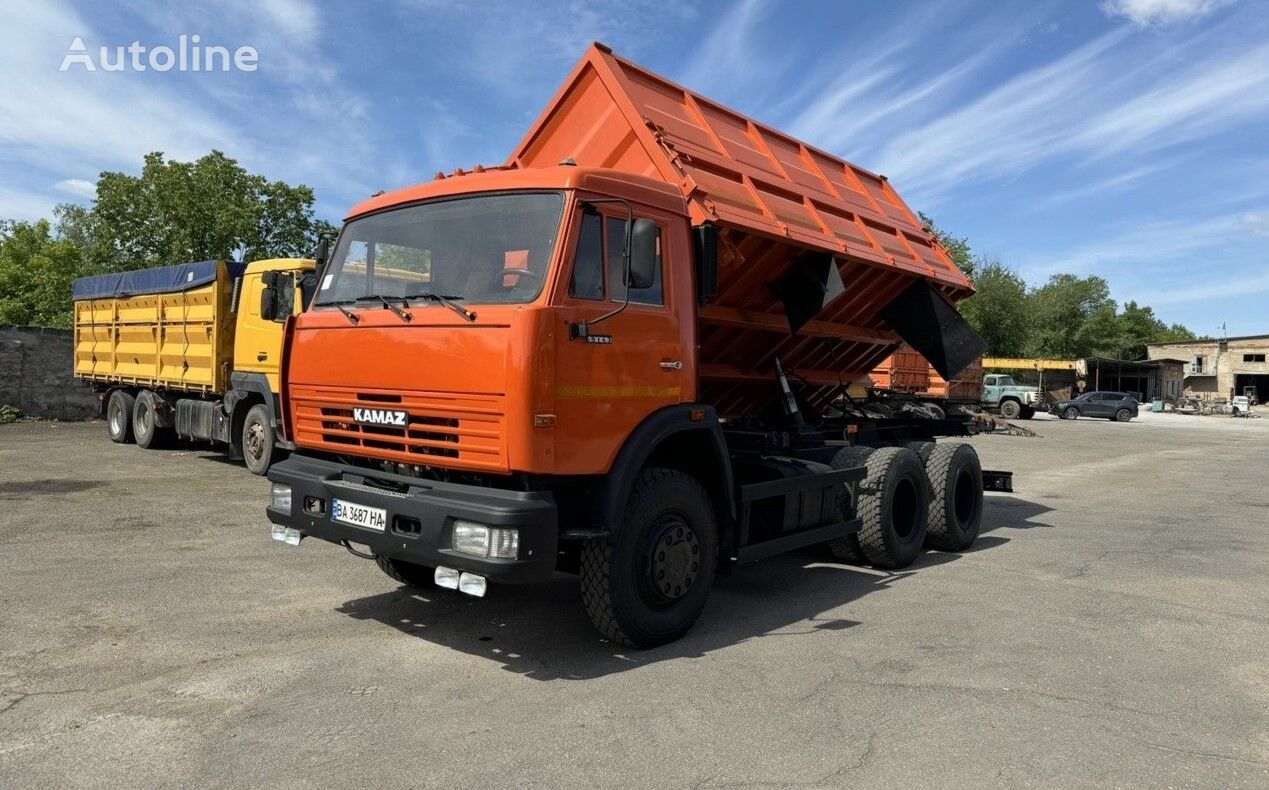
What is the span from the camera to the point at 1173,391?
2391 inches

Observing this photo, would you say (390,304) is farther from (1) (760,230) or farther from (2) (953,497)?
(2) (953,497)

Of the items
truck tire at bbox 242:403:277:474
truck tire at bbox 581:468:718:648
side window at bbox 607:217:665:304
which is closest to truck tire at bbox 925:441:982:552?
truck tire at bbox 581:468:718:648

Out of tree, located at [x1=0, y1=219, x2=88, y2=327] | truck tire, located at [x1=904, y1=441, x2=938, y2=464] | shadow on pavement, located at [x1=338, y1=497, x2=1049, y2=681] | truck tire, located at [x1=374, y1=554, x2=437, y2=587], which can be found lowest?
shadow on pavement, located at [x1=338, y1=497, x2=1049, y2=681]

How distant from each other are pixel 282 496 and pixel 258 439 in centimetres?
728

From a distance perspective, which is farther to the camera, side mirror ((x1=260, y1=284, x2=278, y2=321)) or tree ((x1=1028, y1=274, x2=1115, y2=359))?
tree ((x1=1028, y1=274, x2=1115, y2=359))

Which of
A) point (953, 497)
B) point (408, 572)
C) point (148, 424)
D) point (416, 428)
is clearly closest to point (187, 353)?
point (148, 424)

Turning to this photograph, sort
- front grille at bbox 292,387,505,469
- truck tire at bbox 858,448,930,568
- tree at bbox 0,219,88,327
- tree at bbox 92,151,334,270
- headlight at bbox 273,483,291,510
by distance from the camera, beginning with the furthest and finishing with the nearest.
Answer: tree at bbox 0,219,88,327 → tree at bbox 92,151,334,270 → truck tire at bbox 858,448,930,568 → headlight at bbox 273,483,291,510 → front grille at bbox 292,387,505,469

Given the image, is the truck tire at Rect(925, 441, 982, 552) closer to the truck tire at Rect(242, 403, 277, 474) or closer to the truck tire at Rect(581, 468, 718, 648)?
the truck tire at Rect(581, 468, 718, 648)

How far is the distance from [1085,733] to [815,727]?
47.9 inches

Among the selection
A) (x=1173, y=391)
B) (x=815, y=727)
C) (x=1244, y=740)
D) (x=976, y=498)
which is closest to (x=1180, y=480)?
(x=976, y=498)

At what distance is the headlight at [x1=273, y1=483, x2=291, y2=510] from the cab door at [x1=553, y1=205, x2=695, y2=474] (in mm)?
1885

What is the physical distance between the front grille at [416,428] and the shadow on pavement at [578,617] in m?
1.19

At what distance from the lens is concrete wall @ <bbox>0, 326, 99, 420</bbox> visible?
20.0 metres

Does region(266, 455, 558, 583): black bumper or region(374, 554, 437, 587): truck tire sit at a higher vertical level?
region(266, 455, 558, 583): black bumper
